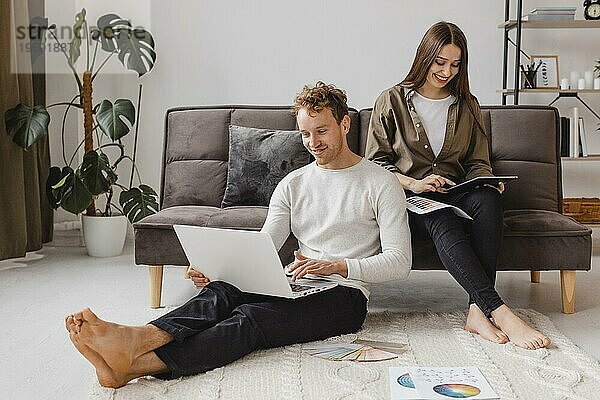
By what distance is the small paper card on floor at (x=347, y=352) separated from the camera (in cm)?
250

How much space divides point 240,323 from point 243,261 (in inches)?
7.1

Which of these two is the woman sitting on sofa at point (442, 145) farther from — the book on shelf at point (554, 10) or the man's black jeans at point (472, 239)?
the book on shelf at point (554, 10)

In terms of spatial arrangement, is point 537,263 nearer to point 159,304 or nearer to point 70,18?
point 159,304

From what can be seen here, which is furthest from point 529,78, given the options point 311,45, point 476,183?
point 476,183

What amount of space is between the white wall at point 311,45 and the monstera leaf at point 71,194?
78cm

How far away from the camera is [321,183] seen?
9.21ft

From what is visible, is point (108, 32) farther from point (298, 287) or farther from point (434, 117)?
point (298, 287)

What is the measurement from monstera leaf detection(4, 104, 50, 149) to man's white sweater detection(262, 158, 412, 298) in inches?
73.0

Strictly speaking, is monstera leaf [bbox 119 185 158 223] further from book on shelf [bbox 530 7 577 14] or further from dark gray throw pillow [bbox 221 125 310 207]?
book on shelf [bbox 530 7 577 14]

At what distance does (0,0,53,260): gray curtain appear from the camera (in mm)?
4293

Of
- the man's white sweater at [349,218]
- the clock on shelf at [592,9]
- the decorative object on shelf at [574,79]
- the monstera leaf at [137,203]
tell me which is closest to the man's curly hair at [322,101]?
the man's white sweater at [349,218]

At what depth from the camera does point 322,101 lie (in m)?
2.65

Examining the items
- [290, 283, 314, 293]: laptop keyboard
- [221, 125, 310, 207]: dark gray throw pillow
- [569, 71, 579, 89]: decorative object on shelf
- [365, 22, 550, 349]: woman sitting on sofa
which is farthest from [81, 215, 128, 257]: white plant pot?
[569, 71, 579, 89]: decorative object on shelf

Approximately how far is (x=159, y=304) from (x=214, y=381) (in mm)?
1064
